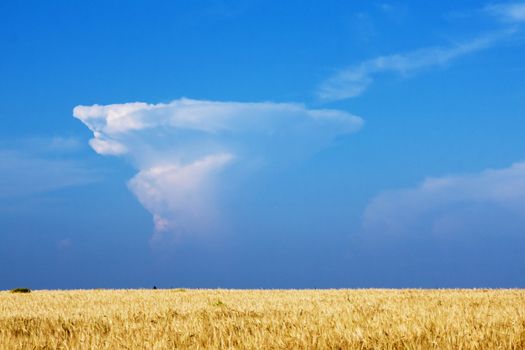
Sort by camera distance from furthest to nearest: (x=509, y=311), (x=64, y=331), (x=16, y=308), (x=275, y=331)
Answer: (x=16, y=308)
(x=509, y=311)
(x=64, y=331)
(x=275, y=331)

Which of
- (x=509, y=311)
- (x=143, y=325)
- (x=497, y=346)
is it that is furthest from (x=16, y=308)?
(x=497, y=346)

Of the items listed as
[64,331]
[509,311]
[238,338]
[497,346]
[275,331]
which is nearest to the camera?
[497,346]

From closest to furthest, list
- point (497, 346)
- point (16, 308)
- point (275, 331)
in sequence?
point (497, 346) → point (275, 331) → point (16, 308)

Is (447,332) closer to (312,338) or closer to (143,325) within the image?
(312,338)

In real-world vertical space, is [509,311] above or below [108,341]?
above

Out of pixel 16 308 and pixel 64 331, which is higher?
pixel 16 308

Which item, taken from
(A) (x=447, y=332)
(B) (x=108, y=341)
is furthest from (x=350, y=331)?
(B) (x=108, y=341)

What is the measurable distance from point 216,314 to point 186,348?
613 centimetres

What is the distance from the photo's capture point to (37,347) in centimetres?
945

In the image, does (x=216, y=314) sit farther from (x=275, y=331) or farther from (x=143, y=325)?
(x=275, y=331)

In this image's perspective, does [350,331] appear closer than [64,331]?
Yes

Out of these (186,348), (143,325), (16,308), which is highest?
(16,308)

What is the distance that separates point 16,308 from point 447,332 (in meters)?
15.7

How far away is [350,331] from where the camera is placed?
9547 mm
